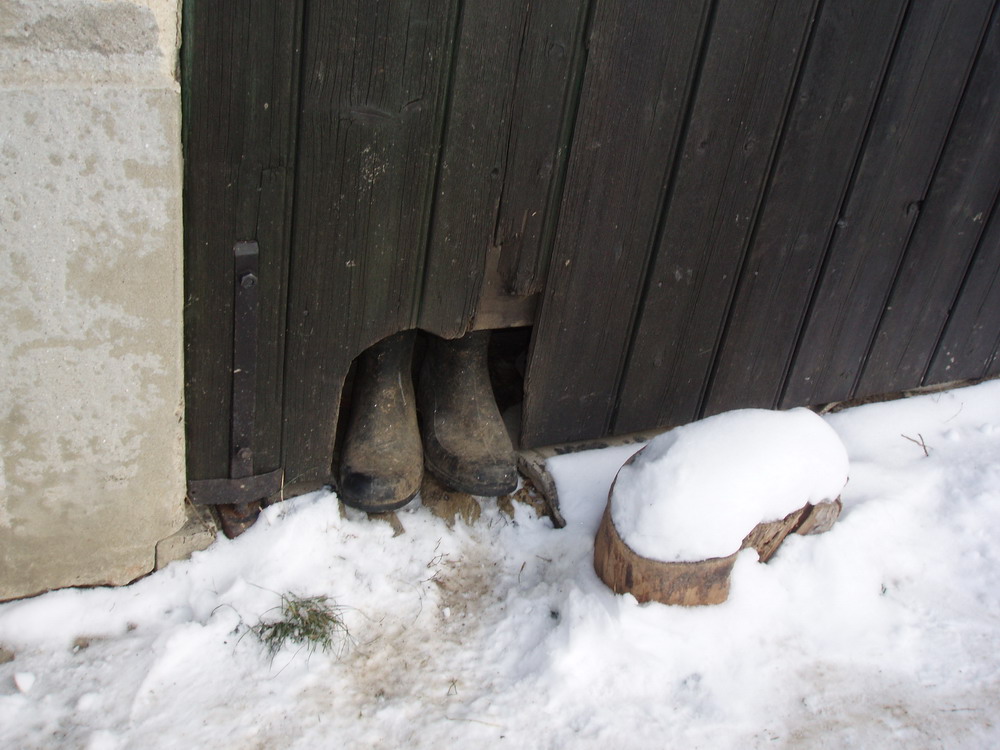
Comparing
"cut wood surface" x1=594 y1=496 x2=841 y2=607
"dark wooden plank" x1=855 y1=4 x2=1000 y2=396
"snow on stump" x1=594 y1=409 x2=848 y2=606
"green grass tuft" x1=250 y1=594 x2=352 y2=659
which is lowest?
"green grass tuft" x1=250 y1=594 x2=352 y2=659

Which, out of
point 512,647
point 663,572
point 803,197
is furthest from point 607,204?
point 512,647

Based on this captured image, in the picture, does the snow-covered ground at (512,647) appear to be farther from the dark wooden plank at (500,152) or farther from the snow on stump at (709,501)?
the dark wooden plank at (500,152)

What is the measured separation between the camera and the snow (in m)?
1.89

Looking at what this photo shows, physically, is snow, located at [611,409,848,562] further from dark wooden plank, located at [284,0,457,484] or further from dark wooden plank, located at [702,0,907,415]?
dark wooden plank, located at [284,0,457,484]

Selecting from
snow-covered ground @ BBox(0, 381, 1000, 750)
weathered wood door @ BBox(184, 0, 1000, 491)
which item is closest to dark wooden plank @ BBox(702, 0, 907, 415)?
weathered wood door @ BBox(184, 0, 1000, 491)

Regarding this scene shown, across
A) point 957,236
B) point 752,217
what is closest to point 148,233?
point 752,217

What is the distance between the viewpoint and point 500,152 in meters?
1.83

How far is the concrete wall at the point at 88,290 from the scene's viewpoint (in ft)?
4.55

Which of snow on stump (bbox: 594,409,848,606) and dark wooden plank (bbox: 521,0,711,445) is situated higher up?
dark wooden plank (bbox: 521,0,711,445)

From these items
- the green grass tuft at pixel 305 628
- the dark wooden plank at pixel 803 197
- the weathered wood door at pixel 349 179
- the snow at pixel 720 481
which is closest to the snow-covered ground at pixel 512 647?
the green grass tuft at pixel 305 628

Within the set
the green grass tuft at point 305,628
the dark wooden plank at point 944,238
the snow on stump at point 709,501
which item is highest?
the dark wooden plank at point 944,238

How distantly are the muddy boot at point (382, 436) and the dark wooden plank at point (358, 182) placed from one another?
0.13 metres

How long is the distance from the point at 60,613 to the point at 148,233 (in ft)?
2.58

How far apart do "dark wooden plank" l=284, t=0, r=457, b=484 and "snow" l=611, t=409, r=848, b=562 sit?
0.60 m
